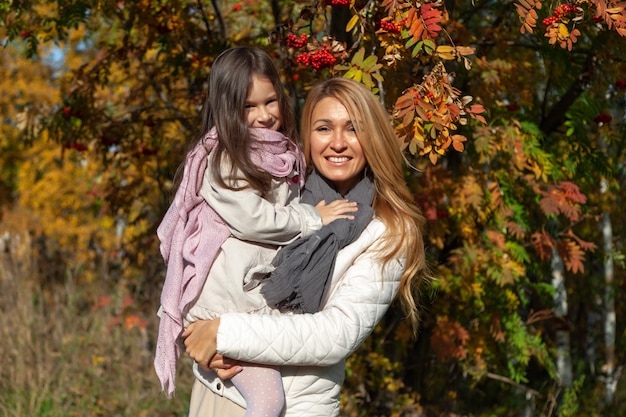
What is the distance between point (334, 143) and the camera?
2.48m

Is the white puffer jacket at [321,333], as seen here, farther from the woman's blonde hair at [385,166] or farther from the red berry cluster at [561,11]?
the red berry cluster at [561,11]

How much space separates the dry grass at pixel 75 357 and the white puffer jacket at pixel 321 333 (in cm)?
297

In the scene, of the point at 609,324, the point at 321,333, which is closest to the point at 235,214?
the point at 321,333

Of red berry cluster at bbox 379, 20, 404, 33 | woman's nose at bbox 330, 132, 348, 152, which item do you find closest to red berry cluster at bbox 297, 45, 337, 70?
red berry cluster at bbox 379, 20, 404, 33

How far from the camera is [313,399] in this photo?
235 centimetres

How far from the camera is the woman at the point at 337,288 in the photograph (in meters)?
2.21

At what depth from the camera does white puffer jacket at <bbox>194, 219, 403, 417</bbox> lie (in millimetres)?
2199

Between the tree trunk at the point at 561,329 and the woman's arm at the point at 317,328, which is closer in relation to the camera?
the woman's arm at the point at 317,328

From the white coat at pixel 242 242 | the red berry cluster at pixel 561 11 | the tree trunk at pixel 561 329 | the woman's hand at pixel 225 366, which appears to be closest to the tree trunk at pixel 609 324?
the tree trunk at pixel 561 329

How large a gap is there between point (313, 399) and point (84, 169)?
800cm

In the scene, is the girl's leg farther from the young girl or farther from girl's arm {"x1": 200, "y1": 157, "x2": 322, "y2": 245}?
girl's arm {"x1": 200, "y1": 157, "x2": 322, "y2": 245}

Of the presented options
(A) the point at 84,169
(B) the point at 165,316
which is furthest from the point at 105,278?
(B) the point at 165,316

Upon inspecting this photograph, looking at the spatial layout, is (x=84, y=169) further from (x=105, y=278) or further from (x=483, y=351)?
(x=483, y=351)

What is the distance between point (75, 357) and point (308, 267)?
3.88 metres
